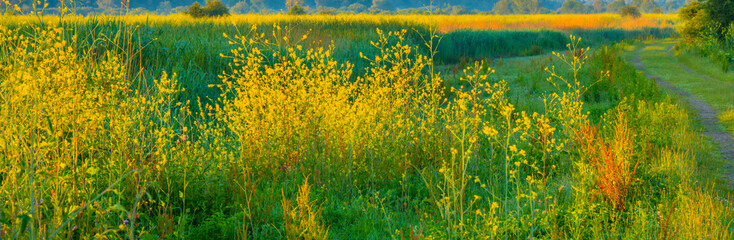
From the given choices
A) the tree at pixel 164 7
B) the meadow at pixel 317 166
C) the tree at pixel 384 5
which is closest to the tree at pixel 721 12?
the meadow at pixel 317 166

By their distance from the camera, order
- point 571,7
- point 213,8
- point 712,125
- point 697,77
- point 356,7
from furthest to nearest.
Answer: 1. point 571,7
2. point 356,7
3. point 213,8
4. point 697,77
5. point 712,125

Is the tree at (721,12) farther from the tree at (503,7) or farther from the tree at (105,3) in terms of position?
the tree at (503,7)

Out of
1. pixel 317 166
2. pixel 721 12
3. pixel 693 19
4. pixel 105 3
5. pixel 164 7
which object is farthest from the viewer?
pixel 164 7

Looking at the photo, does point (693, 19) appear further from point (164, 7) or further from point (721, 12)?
point (164, 7)

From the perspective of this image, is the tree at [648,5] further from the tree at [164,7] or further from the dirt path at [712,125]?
the dirt path at [712,125]

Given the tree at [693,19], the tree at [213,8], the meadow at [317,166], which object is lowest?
the meadow at [317,166]

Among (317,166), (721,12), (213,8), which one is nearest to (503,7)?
(213,8)

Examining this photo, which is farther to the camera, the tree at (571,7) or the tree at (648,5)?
the tree at (648,5)

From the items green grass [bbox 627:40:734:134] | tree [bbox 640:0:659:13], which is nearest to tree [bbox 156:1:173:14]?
green grass [bbox 627:40:734:134]

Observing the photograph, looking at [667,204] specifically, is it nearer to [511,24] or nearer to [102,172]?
[102,172]

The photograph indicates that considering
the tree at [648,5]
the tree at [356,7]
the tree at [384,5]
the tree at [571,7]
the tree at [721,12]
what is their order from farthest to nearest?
the tree at [384,5], the tree at [648,5], the tree at [571,7], the tree at [356,7], the tree at [721,12]

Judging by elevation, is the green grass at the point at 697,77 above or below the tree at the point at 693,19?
below

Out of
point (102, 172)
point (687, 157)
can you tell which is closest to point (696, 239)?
point (687, 157)

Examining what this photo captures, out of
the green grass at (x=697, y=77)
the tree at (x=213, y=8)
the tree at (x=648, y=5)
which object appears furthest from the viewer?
the tree at (x=648, y=5)
